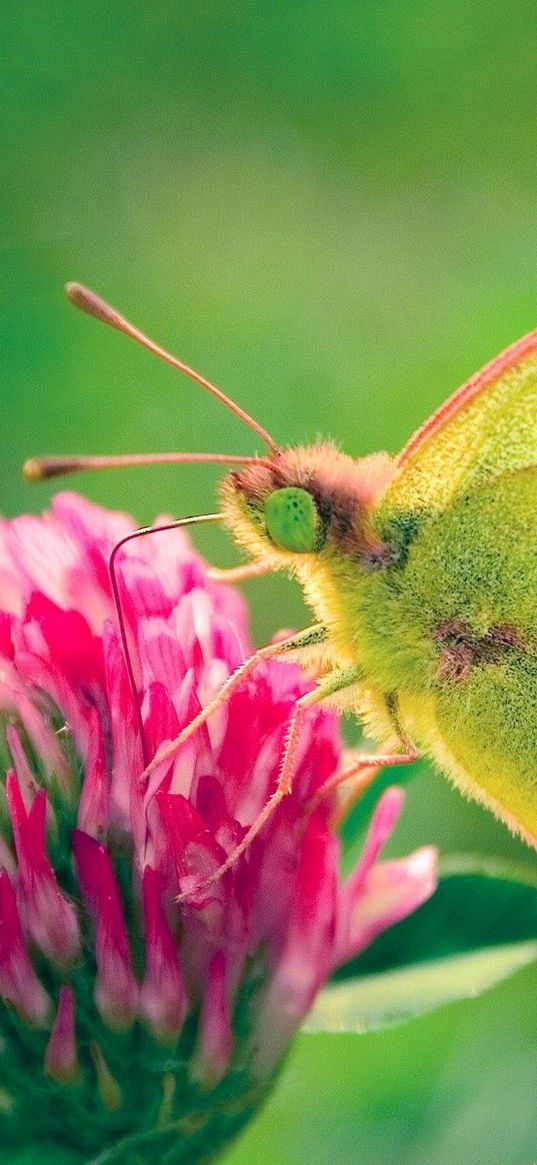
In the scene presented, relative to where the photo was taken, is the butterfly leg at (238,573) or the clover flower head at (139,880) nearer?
the clover flower head at (139,880)

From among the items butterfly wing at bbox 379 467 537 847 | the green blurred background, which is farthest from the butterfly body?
the green blurred background

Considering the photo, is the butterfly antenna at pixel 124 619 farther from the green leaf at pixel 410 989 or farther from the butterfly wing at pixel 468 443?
the green leaf at pixel 410 989

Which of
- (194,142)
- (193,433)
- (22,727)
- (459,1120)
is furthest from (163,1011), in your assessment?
(194,142)

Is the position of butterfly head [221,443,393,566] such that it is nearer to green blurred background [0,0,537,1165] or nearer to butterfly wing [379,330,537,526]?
butterfly wing [379,330,537,526]

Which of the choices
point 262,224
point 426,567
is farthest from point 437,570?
point 262,224

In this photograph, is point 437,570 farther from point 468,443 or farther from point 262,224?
point 262,224

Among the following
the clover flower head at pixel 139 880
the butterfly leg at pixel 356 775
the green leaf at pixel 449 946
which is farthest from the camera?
the green leaf at pixel 449 946

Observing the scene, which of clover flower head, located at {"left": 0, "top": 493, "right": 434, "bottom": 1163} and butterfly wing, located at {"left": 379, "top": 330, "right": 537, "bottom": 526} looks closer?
clover flower head, located at {"left": 0, "top": 493, "right": 434, "bottom": 1163}

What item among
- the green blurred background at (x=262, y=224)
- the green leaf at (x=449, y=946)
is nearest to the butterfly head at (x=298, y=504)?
the green leaf at (x=449, y=946)
